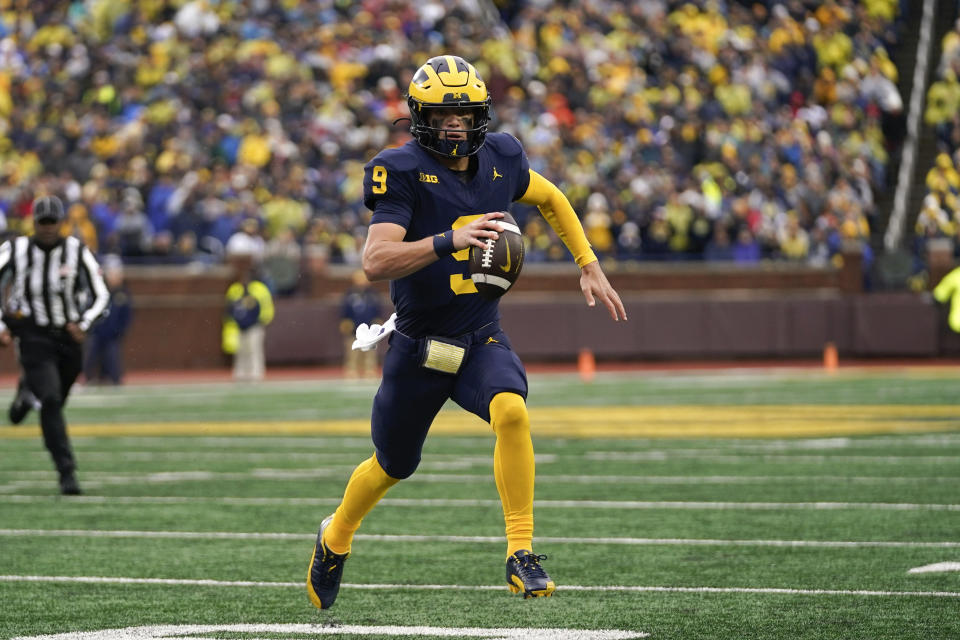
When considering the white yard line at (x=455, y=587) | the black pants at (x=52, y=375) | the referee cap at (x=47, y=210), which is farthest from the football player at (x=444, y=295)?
the referee cap at (x=47, y=210)

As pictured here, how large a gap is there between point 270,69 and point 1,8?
481 centimetres

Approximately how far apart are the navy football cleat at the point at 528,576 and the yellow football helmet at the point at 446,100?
1397 millimetres

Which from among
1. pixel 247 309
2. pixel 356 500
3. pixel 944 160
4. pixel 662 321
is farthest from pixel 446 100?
pixel 944 160

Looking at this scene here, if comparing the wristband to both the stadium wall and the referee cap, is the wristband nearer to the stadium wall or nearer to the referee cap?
the referee cap

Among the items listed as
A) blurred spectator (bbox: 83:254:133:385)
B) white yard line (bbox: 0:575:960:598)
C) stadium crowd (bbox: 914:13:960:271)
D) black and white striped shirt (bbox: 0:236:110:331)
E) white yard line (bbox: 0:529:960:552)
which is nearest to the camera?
white yard line (bbox: 0:575:960:598)

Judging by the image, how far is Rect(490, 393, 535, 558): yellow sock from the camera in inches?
230

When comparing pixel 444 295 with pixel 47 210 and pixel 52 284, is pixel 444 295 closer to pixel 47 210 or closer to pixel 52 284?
pixel 47 210

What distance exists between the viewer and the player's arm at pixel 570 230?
6219 millimetres

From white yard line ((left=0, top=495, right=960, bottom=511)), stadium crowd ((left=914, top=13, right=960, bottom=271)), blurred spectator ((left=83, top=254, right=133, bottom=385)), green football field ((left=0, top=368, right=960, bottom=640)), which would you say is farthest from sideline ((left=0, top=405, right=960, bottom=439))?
stadium crowd ((left=914, top=13, right=960, bottom=271))

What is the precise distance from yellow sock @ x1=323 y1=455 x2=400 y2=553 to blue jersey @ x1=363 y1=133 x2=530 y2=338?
547 millimetres

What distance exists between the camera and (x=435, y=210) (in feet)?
19.9

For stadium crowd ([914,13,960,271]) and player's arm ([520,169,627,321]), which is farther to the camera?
stadium crowd ([914,13,960,271])

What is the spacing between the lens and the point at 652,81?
1081 inches

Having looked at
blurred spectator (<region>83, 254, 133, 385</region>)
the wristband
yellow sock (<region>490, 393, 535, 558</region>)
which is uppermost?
the wristband
